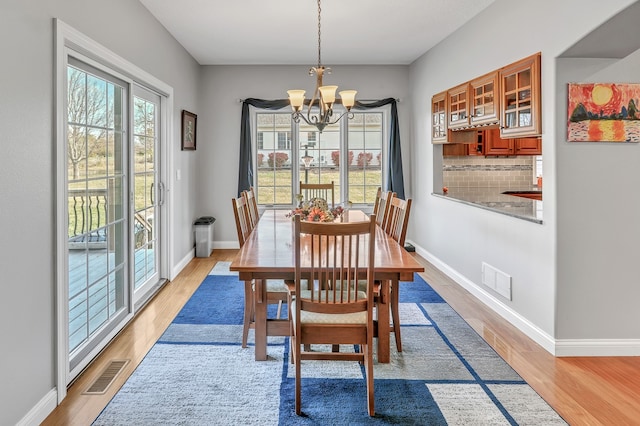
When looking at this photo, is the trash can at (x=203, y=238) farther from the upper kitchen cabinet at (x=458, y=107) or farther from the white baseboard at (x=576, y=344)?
the white baseboard at (x=576, y=344)

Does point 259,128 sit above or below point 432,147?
above

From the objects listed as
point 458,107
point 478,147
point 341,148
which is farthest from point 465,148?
point 341,148

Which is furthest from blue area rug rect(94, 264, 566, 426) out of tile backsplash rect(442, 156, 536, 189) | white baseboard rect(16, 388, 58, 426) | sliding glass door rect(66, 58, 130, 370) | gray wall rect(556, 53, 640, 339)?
tile backsplash rect(442, 156, 536, 189)

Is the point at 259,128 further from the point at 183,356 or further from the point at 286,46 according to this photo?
the point at 183,356

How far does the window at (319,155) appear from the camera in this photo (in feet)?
21.3

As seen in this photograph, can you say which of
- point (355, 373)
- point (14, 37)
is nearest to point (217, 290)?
point (355, 373)

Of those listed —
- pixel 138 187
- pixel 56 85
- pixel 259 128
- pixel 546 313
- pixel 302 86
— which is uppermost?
pixel 302 86

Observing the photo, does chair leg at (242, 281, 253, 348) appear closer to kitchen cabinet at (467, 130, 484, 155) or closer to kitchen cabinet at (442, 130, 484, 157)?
kitchen cabinet at (442, 130, 484, 157)

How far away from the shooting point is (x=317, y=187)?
5.07 m

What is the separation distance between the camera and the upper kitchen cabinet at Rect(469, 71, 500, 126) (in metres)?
3.69

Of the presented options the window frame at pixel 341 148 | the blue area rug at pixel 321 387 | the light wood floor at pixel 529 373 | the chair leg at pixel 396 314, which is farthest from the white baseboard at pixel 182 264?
the chair leg at pixel 396 314

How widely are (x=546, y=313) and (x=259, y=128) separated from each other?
184 inches

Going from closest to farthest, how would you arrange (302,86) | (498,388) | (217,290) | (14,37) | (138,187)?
(14,37) → (498,388) → (138,187) → (217,290) → (302,86)

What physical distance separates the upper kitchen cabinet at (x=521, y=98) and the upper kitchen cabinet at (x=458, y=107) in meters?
0.71
